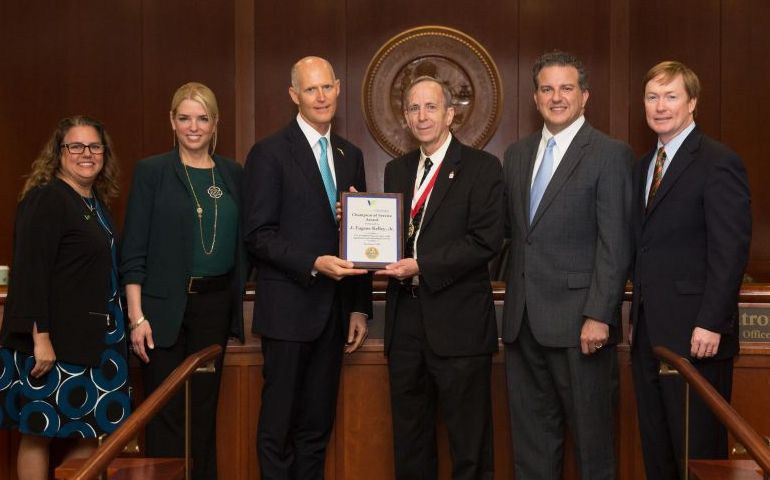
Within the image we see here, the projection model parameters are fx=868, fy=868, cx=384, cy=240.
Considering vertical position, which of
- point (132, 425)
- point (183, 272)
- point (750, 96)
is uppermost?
point (750, 96)

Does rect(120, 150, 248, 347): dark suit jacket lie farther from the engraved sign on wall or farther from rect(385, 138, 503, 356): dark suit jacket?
the engraved sign on wall

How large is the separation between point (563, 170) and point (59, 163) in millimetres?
1896

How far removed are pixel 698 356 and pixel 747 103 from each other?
3414 mm

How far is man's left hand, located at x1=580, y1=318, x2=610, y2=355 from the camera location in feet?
9.98

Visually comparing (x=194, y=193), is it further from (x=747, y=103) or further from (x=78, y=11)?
(x=747, y=103)

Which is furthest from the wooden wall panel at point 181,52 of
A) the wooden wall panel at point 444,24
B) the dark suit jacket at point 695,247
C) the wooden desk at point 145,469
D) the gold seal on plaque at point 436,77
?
the dark suit jacket at point 695,247

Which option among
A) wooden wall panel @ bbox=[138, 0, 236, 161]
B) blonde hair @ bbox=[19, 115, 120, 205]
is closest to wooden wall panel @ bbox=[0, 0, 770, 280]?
wooden wall panel @ bbox=[138, 0, 236, 161]

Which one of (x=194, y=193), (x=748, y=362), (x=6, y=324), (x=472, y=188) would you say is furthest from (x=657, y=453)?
(x=6, y=324)

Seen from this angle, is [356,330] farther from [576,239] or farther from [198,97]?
[198,97]

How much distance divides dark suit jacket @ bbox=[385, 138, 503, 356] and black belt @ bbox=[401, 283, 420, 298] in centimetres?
2

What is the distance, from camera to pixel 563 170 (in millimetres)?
3137

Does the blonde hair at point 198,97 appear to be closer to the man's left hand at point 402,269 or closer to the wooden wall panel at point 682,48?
the man's left hand at point 402,269

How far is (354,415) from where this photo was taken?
3498 millimetres

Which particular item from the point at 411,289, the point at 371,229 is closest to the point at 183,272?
the point at 371,229
